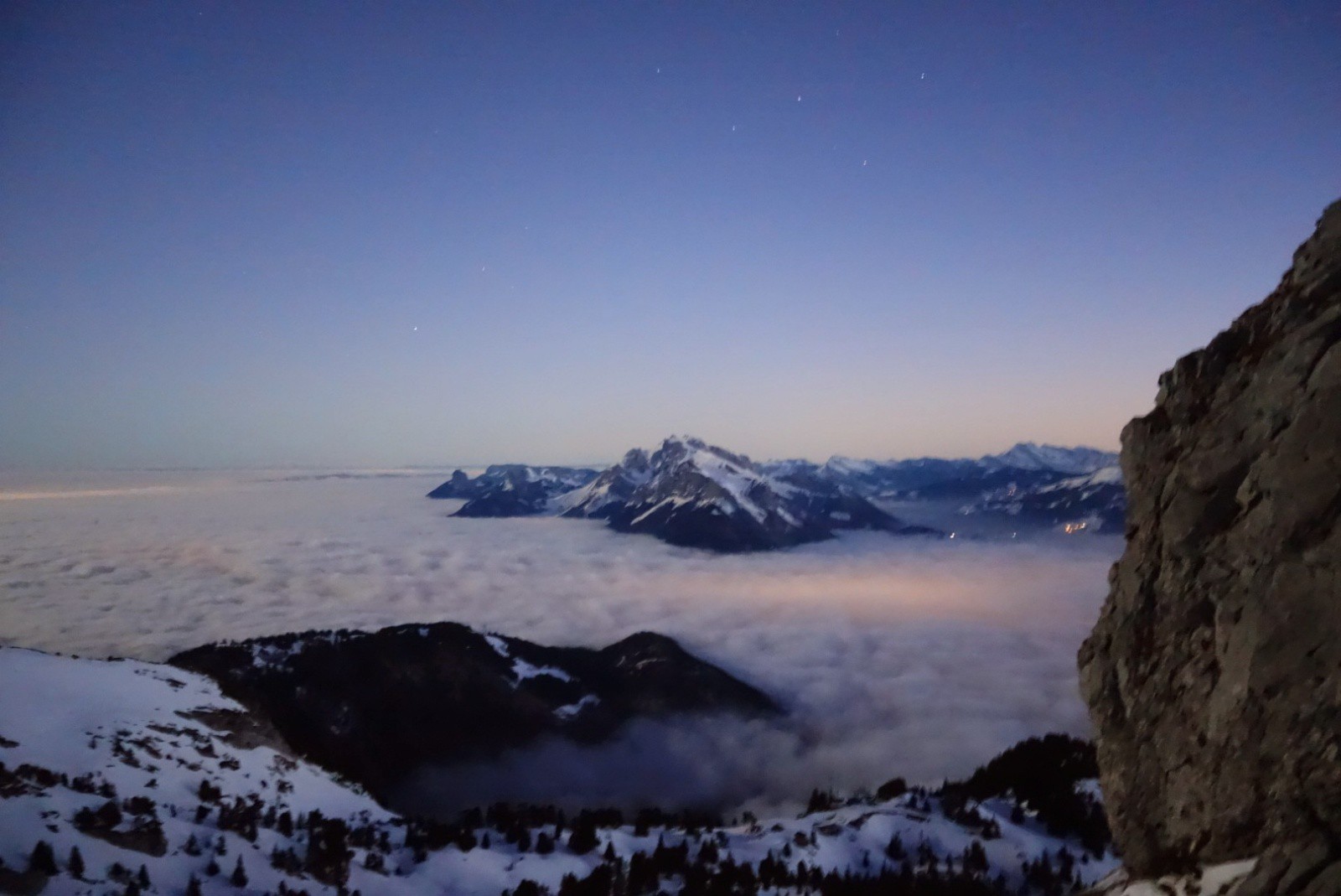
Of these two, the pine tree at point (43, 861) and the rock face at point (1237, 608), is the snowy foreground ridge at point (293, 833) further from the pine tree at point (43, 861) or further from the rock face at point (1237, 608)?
the rock face at point (1237, 608)

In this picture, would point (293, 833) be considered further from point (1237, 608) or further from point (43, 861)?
point (1237, 608)

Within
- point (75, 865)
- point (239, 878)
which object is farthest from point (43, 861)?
point (239, 878)

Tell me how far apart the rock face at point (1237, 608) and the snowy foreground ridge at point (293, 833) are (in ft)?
151

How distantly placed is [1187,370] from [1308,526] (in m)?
7.62

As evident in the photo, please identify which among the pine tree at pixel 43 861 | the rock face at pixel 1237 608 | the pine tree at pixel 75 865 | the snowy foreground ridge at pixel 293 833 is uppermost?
the rock face at pixel 1237 608

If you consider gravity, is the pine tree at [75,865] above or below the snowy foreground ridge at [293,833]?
above

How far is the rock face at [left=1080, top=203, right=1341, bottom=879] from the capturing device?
1443 cm

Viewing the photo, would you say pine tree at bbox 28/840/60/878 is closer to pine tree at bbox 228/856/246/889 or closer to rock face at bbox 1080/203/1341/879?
pine tree at bbox 228/856/246/889

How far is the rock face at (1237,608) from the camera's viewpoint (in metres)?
14.4

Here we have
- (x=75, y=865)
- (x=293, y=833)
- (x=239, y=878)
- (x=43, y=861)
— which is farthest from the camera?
(x=293, y=833)

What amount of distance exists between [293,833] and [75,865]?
18585mm

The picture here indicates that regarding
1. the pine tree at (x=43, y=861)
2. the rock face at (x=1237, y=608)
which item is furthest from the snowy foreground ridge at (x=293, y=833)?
the rock face at (x=1237, y=608)

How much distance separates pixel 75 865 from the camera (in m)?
35.2

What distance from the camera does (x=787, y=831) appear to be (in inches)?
2945
